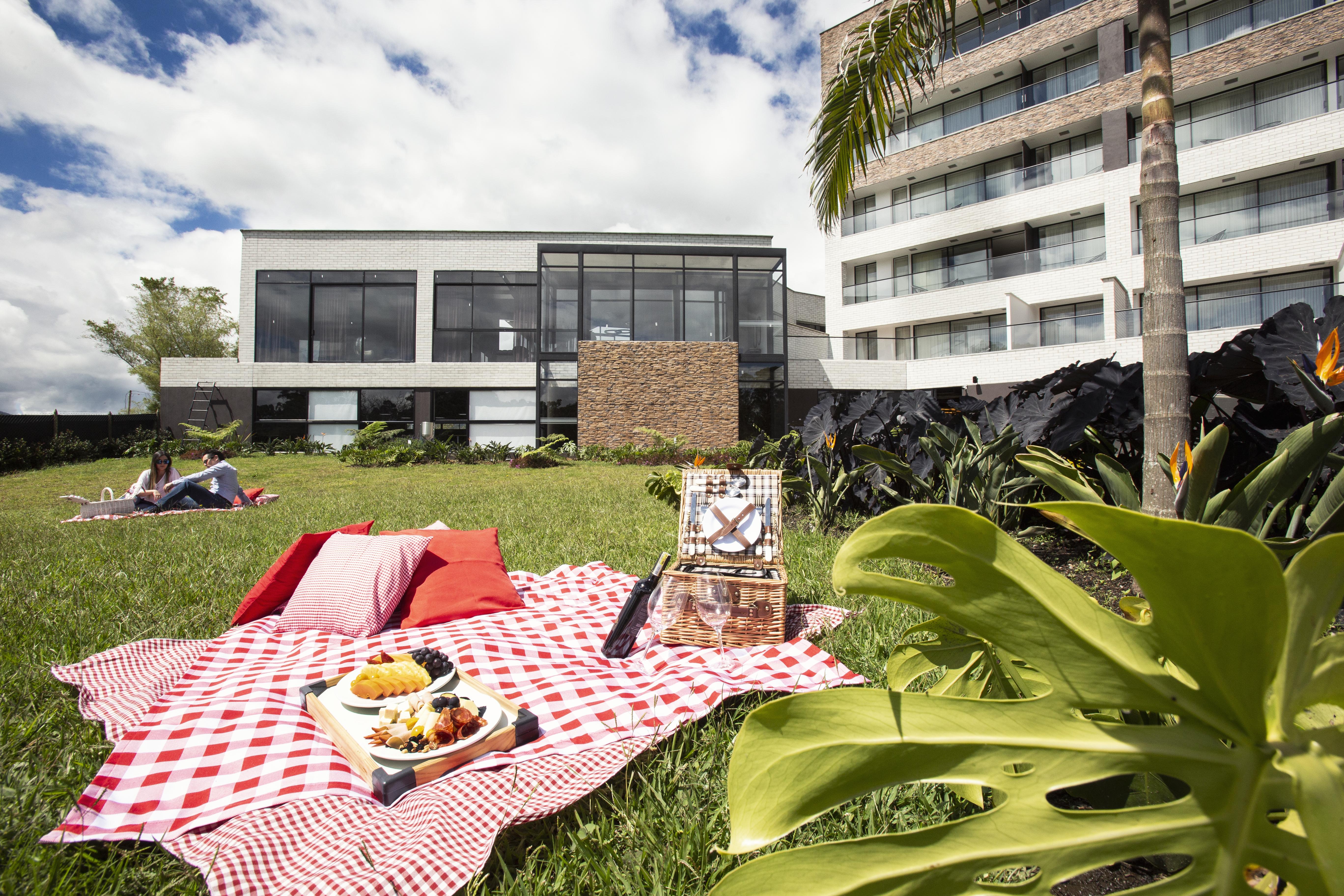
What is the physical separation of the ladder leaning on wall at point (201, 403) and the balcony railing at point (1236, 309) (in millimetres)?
29617

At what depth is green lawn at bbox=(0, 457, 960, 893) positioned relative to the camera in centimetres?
154

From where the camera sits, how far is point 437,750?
6.41 feet

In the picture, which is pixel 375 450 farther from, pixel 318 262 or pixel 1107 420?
pixel 1107 420

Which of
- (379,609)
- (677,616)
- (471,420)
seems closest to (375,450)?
(471,420)

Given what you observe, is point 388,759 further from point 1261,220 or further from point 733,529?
point 1261,220

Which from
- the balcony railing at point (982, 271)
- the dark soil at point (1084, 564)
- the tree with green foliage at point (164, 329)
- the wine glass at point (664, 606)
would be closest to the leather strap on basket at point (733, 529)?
the wine glass at point (664, 606)

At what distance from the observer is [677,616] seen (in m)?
3.02

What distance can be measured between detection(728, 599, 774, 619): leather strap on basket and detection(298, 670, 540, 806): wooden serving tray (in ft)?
3.84

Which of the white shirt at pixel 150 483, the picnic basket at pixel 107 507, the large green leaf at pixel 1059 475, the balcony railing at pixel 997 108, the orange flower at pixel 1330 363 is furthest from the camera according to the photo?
the balcony railing at pixel 997 108

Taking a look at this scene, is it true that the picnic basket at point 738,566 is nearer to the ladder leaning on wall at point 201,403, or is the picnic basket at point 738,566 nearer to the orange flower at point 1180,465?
the orange flower at point 1180,465

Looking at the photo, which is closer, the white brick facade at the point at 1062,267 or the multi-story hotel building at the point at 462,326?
the white brick facade at the point at 1062,267

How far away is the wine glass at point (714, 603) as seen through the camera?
2729 millimetres

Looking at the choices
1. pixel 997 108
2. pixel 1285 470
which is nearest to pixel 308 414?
pixel 1285 470

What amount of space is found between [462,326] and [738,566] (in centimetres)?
2242
